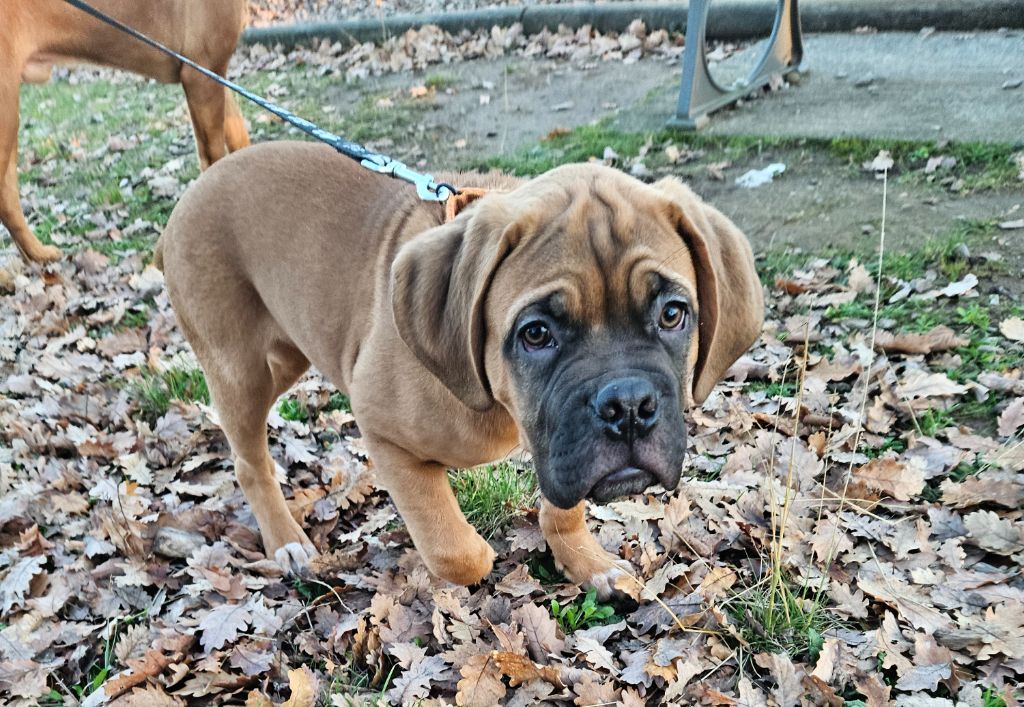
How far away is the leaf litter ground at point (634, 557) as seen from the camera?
2.99 m

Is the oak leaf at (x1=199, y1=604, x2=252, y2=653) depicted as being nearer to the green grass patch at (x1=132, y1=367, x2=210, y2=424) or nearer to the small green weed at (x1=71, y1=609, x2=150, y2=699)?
the small green weed at (x1=71, y1=609, x2=150, y2=699)

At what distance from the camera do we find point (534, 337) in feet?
8.55

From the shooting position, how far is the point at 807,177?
6.51 metres

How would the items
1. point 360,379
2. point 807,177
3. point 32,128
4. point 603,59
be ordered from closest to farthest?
1. point 360,379
2. point 807,177
3. point 603,59
4. point 32,128

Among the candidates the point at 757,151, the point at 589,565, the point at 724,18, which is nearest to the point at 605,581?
the point at 589,565

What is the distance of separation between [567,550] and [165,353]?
3506mm

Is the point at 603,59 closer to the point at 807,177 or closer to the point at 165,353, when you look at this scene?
the point at 807,177

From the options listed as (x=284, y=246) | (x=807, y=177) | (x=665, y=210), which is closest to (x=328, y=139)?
(x=284, y=246)

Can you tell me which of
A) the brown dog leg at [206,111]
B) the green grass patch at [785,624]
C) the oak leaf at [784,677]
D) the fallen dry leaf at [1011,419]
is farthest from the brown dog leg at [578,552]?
the brown dog leg at [206,111]

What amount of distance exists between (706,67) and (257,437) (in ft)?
18.2

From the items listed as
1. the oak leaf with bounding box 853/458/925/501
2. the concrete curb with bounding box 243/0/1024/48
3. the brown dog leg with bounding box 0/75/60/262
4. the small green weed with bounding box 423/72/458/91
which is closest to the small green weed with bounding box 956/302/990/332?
the oak leaf with bounding box 853/458/925/501

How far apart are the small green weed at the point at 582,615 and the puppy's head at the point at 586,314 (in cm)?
87

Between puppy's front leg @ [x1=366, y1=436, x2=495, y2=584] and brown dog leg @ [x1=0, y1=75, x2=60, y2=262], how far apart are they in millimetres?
5480

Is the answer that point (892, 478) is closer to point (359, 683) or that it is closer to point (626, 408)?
point (626, 408)
